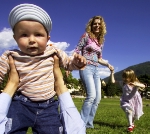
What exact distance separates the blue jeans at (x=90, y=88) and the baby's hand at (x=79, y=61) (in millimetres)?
3275

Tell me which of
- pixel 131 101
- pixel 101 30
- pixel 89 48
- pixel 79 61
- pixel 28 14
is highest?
pixel 101 30

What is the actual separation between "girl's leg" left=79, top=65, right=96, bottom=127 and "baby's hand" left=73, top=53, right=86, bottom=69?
3262 millimetres

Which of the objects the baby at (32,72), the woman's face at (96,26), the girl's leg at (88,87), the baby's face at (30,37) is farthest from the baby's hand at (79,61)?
the woman's face at (96,26)

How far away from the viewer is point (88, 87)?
20.8ft

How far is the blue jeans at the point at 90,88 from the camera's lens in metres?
6.30

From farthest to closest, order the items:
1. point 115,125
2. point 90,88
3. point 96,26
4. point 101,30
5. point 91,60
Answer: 1. point 115,125
2. point 101,30
3. point 96,26
4. point 91,60
5. point 90,88

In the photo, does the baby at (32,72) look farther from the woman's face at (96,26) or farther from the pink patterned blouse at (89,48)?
the woman's face at (96,26)

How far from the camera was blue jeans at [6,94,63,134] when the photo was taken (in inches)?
112

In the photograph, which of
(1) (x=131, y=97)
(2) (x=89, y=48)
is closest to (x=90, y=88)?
(2) (x=89, y=48)

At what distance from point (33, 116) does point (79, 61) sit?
0.75 meters

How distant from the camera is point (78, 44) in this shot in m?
6.54

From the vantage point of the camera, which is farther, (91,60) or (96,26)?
(96,26)

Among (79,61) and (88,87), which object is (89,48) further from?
(79,61)

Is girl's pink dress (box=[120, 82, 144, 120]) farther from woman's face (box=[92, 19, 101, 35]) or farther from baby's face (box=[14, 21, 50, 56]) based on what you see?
baby's face (box=[14, 21, 50, 56])
